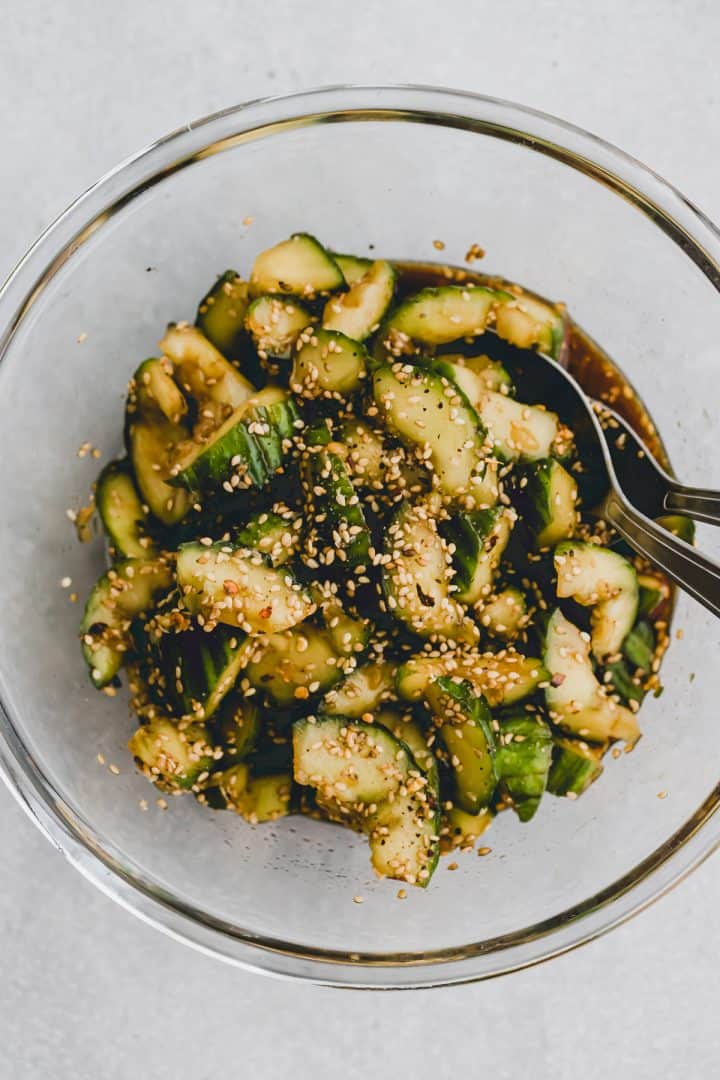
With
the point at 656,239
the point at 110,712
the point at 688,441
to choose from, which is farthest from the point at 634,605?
the point at 110,712

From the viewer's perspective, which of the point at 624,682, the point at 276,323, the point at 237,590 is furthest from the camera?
the point at 624,682

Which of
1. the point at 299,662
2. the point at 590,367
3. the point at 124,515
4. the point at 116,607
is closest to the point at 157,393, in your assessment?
the point at 124,515

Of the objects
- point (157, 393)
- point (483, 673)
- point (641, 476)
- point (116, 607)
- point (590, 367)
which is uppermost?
point (590, 367)

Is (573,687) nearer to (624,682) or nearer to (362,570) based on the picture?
(624,682)

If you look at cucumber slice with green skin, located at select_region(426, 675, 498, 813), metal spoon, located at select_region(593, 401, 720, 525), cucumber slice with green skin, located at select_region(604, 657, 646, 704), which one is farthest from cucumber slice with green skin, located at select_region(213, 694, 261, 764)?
metal spoon, located at select_region(593, 401, 720, 525)

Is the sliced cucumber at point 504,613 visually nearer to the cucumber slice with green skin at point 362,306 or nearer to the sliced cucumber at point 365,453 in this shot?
the sliced cucumber at point 365,453

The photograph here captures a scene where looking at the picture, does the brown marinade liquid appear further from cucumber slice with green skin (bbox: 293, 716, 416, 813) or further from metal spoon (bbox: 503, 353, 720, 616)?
cucumber slice with green skin (bbox: 293, 716, 416, 813)

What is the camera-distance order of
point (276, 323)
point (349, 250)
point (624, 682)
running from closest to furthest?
point (276, 323) → point (624, 682) → point (349, 250)
